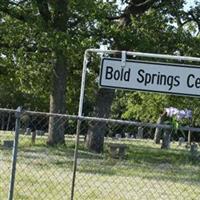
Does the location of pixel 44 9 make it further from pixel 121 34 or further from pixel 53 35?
pixel 121 34

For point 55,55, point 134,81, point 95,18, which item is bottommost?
point 134,81

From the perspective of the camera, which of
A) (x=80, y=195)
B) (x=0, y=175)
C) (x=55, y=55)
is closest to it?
(x=80, y=195)

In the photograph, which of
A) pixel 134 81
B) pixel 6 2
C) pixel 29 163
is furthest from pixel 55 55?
pixel 134 81

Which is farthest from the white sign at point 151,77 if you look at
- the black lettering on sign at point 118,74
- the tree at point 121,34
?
the tree at point 121,34

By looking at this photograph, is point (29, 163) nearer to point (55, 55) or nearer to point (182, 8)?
point (55, 55)

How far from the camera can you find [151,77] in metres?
7.34

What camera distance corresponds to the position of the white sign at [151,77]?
23.8ft

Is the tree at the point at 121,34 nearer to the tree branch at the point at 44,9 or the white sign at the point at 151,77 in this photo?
the tree branch at the point at 44,9

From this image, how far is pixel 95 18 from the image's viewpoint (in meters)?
25.1

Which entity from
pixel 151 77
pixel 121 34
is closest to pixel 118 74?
pixel 151 77

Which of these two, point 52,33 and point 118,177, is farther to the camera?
point 52,33

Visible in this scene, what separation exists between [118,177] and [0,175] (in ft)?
9.89

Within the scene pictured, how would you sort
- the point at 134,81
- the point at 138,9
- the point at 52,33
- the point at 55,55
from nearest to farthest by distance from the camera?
the point at 134,81 < the point at 52,33 < the point at 55,55 < the point at 138,9

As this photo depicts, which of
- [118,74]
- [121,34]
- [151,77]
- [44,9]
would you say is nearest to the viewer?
[151,77]
